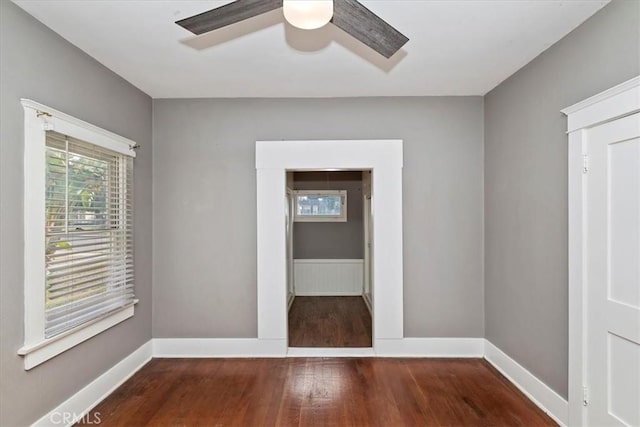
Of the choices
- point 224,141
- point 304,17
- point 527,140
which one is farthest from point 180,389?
point 527,140

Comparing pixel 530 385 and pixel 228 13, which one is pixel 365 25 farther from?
pixel 530 385

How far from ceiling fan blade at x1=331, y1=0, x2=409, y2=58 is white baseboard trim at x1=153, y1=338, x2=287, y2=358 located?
9.12 feet

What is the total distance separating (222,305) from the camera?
3.44m

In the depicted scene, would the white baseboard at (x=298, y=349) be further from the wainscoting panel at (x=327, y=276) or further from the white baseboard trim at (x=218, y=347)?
the wainscoting panel at (x=327, y=276)

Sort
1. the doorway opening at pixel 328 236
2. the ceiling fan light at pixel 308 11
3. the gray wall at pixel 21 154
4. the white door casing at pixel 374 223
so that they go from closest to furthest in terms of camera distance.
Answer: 1. the ceiling fan light at pixel 308 11
2. the gray wall at pixel 21 154
3. the white door casing at pixel 374 223
4. the doorway opening at pixel 328 236

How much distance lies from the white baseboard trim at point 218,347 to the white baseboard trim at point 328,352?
125mm

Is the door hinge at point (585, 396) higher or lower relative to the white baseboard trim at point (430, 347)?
higher

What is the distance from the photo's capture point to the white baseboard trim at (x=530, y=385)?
233cm

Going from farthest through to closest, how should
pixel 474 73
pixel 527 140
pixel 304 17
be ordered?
pixel 474 73
pixel 527 140
pixel 304 17

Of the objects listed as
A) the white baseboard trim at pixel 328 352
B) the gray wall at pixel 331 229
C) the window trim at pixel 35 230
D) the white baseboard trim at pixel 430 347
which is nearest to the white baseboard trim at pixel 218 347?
the white baseboard trim at pixel 328 352

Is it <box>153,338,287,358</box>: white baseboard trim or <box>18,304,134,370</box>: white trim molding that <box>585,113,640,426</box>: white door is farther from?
<box>18,304,134,370</box>: white trim molding

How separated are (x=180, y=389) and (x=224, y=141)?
2.22 meters

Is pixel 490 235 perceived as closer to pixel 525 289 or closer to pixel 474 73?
pixel 525 289

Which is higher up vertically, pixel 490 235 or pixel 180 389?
pixel 490 235
